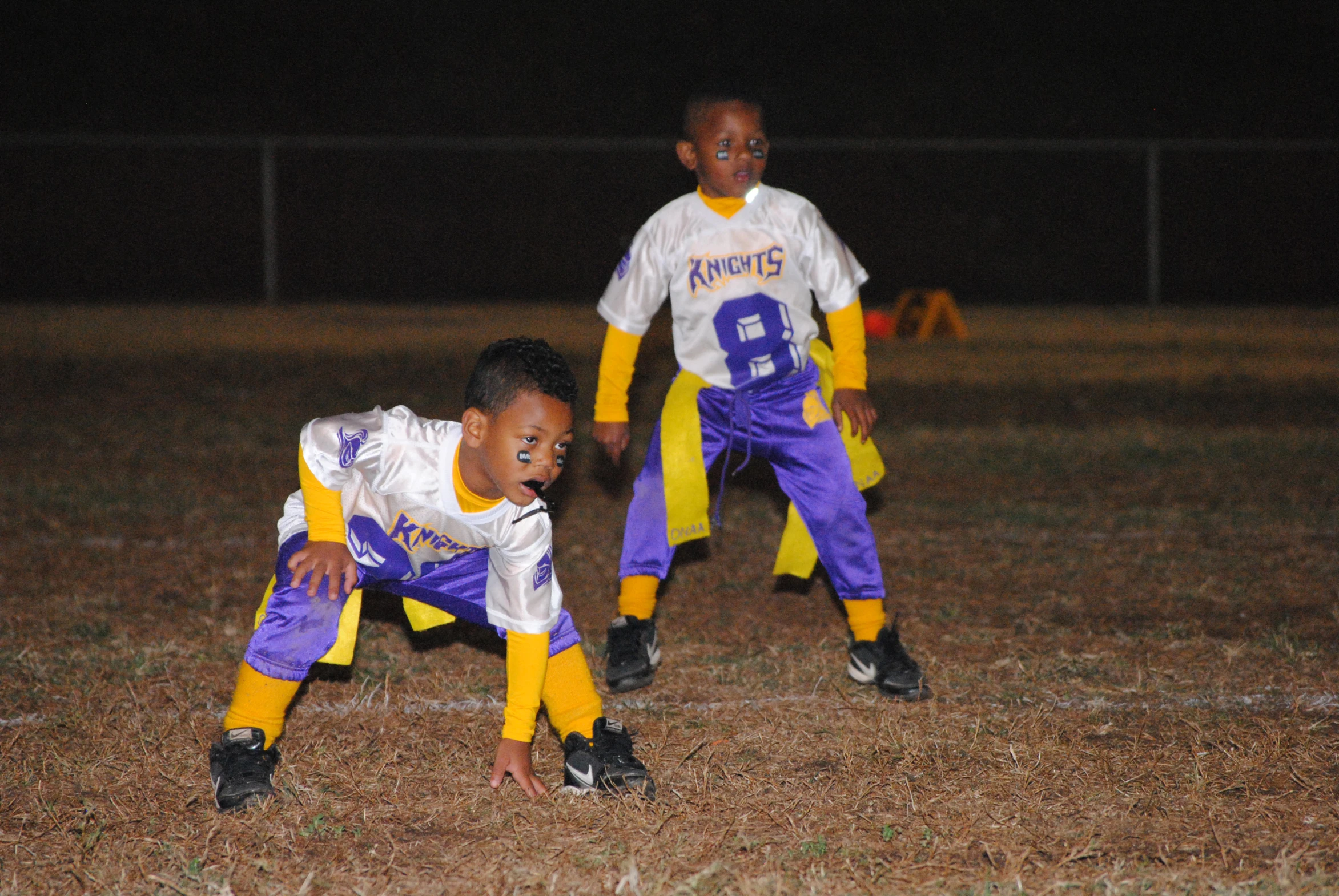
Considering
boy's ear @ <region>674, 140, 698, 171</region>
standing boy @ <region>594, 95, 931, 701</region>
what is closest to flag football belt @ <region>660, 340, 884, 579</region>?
standing boy @ <region>594, 95, 931, 701</region>

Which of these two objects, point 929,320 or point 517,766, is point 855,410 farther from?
point 929,320

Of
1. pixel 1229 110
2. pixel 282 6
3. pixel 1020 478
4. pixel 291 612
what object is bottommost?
pixel 1020 478

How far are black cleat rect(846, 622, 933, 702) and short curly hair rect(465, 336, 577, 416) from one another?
1.37 metres

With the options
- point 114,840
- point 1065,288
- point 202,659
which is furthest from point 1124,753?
point 1065,288

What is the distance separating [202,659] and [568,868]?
1.88 metres

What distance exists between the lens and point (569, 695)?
11.1 ft

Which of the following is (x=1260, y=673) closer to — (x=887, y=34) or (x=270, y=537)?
(x=270, y=537)

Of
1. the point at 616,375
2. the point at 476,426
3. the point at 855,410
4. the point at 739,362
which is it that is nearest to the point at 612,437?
the point at 616,375

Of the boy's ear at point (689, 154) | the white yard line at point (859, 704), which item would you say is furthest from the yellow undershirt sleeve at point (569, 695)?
the boy's ear at point (689, 154)

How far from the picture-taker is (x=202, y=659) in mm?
4152

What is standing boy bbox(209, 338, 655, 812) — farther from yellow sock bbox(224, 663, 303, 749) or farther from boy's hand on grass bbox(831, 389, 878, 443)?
boy's hand on grass bbox(831, 389, 878, 443)

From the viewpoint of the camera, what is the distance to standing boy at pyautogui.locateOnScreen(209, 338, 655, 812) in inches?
118

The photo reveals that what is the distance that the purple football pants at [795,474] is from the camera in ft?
13.1

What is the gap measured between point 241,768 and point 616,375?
1618 mm
